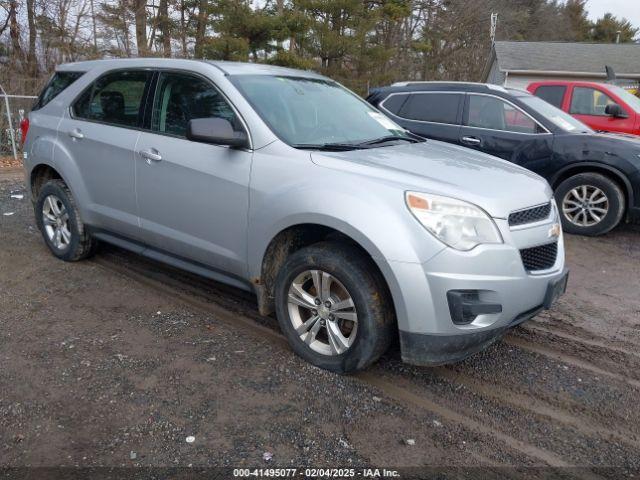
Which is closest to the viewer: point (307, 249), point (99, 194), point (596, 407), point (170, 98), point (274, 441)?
point (274, 441)

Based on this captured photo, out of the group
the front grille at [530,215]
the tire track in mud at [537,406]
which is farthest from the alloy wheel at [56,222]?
the front grille at [530,215]

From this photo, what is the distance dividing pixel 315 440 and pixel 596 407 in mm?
1638

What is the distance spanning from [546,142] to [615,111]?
115 inches

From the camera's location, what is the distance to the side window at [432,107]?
741 cm

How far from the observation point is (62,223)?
515 centimetres

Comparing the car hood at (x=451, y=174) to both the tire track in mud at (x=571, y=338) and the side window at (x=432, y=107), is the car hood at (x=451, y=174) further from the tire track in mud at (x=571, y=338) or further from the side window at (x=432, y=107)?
the side window at (x=432, y=107)

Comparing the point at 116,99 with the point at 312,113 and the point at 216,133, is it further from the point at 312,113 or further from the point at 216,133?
the point at 312,113

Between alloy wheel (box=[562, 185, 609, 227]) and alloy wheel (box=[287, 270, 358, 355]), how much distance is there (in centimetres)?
472

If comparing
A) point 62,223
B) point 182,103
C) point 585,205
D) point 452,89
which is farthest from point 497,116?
point 62,223

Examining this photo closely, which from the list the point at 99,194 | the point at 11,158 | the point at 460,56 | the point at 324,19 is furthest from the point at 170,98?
the point at 460,56

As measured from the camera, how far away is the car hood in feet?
9.91

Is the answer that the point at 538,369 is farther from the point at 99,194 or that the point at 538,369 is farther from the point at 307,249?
the point at 99,194

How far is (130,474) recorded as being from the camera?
96.7 inches

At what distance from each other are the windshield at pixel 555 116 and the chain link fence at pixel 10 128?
10426mm
